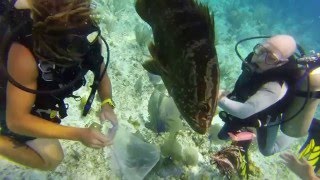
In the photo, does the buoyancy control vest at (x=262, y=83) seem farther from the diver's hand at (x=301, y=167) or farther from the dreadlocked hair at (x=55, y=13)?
the dreadlocked hair at (x=55, y=13)

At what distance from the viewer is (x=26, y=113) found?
89.6 inches

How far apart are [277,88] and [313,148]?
6.01 ft

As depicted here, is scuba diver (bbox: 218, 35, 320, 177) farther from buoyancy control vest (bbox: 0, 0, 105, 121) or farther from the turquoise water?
buoyancy control vest (bbox: 0, 0, 105, 121)

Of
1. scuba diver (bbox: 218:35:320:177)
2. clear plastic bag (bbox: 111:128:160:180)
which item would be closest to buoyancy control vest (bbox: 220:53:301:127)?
scuba diver (bbox: 218:35:320:177)

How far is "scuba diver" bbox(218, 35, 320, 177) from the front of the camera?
11.6ft

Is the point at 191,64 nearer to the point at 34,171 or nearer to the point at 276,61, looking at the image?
the point at 276,61

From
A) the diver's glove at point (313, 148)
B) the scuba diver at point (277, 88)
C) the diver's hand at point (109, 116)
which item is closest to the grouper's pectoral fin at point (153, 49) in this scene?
the diver's hand at point (109, 116)

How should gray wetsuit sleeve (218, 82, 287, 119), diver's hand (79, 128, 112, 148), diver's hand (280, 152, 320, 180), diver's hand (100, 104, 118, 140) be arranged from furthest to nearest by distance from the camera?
1. diver's hand (280, 152, 320, 180)
2. gray wetsuit sleeve (218, 82, 287, 119)
3. diver's hand (100, 104, 118, 140)
4. diver's hand (79, 128, 112, 148)

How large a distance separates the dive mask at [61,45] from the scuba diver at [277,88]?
6.17 ft

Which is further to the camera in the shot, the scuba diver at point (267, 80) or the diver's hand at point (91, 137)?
the scuba diver at point (267, 80)

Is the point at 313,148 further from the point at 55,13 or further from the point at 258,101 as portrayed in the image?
the point at 55,13

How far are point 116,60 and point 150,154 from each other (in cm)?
269

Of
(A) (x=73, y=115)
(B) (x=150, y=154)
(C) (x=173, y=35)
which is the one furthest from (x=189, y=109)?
(A) (x=73, y=115)

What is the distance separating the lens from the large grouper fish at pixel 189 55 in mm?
1923
